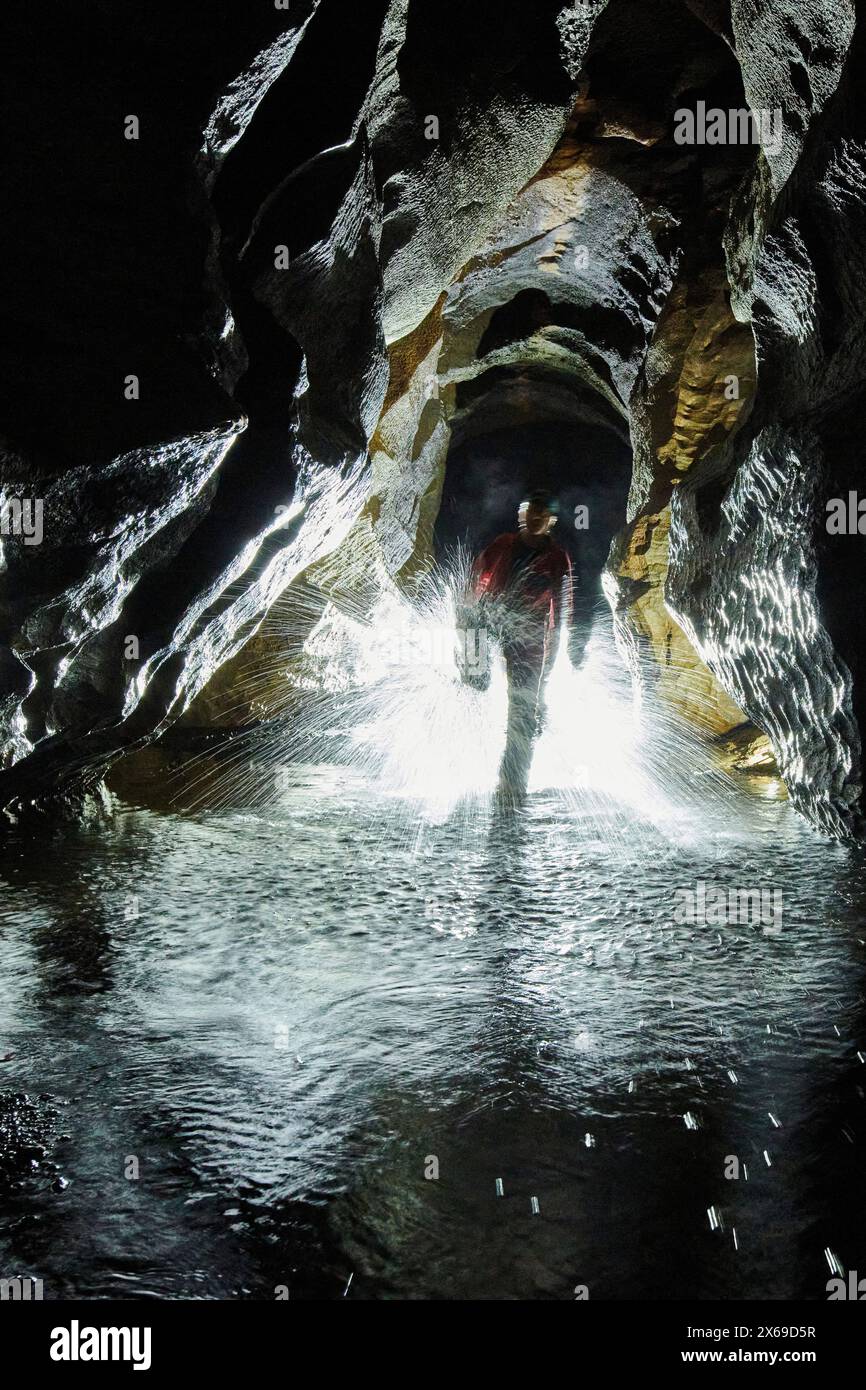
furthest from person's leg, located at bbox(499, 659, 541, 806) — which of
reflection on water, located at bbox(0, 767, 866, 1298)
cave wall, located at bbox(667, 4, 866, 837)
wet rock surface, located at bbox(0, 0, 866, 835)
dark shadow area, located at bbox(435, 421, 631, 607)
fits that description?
dark shadow area, located at bbox(435, 421, 631, 607)

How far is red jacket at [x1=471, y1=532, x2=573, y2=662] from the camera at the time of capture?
5.64 metres

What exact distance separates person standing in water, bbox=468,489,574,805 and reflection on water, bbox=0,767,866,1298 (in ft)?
7.29

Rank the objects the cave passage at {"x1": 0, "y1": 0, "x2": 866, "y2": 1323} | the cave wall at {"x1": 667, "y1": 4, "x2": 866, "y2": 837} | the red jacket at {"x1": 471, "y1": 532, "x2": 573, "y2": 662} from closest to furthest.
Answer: the cave passage at {"x1": 0, "y1": 0, "x2": 866, "y2": 1323} < the cave wall at {"x1": 667, "y1": 4, "x2": 866, "y2": 837} < the red jacket at {"x1": 471, "y1": 532, "x2": 573, "y2": 662}

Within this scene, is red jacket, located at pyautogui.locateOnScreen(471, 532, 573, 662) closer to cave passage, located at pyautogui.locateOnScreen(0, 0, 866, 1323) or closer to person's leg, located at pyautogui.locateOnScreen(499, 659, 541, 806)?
cave passage, located at pyautogui.locateOnScreen(0, 0, 866, 1323)

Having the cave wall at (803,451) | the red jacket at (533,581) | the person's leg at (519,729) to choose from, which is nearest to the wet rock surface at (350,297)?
A: the cave wall at (803,451)

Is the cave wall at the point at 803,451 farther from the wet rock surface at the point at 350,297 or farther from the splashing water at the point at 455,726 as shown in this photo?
the splashing water at the point at 455,726

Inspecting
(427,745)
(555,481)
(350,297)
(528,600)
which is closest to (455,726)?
(427,745)

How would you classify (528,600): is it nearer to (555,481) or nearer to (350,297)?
(350,297)

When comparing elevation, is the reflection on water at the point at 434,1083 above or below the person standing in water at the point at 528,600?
below

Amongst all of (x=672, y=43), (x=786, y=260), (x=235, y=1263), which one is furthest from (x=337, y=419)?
(x=235, y=1263)

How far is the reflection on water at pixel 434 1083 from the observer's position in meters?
1.54

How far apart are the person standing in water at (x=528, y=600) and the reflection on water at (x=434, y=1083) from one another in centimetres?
222

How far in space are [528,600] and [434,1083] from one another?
3974 millimetres

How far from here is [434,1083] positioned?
2076mm
